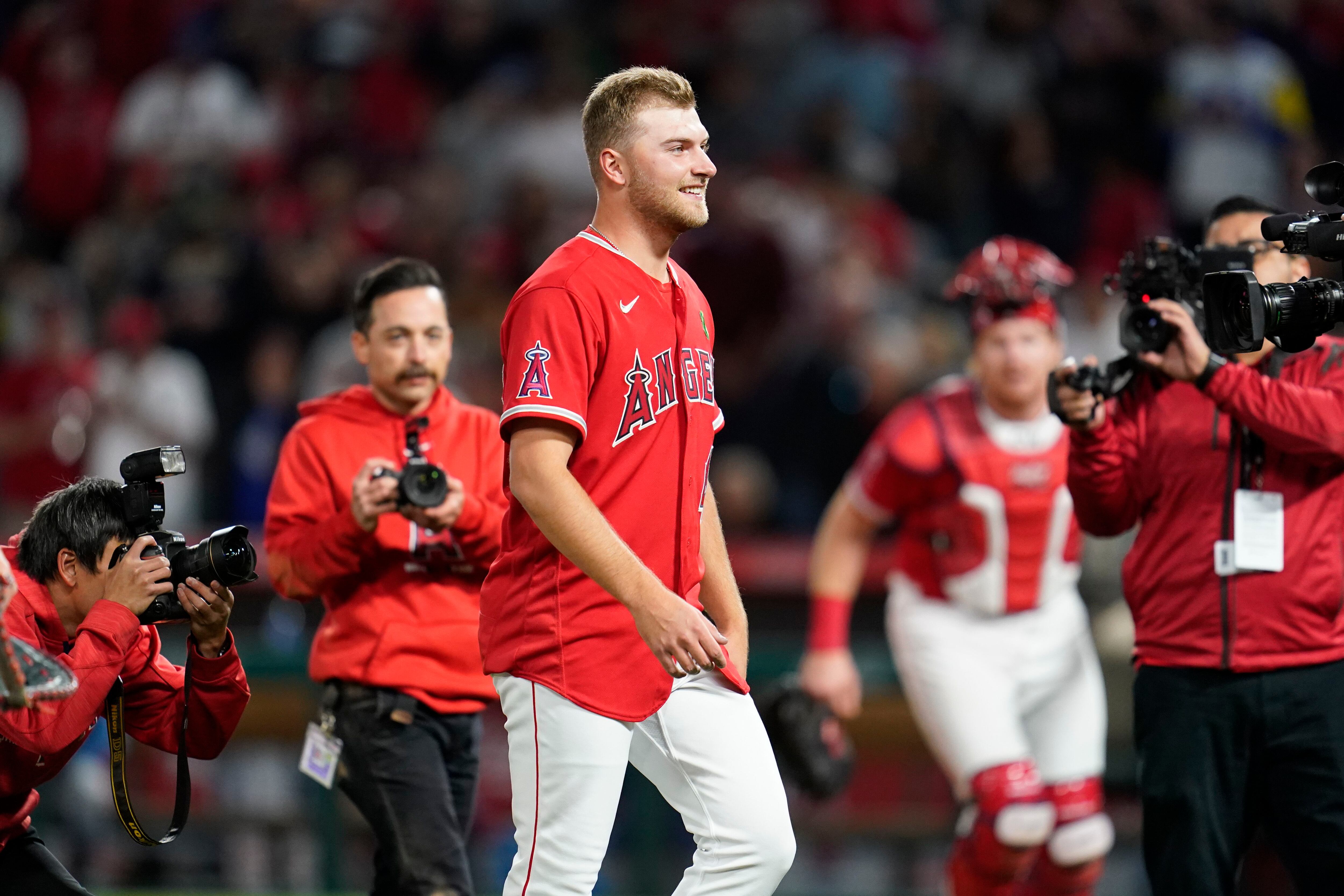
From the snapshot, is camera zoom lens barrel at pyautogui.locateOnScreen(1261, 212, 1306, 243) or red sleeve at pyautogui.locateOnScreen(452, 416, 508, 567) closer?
camera zoom lens barrel at pyautogui.locateOnScreen(1261, 212, 1306, 243)

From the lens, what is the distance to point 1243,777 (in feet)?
15.7

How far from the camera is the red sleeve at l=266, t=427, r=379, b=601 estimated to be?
505 centimetres

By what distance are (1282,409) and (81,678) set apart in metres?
3.16

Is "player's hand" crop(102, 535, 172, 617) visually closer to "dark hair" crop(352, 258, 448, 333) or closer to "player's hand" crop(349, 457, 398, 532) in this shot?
Result: "player's hand" crop(349, 457, 398, 532)

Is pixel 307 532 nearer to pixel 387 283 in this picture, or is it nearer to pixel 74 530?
pixel 387 283

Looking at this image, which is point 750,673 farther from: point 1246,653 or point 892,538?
point 1246,653

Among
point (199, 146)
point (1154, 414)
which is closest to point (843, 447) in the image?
point (1154, 414)

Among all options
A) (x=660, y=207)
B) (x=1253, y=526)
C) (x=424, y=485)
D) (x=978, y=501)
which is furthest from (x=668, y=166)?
(x=978, y=501)

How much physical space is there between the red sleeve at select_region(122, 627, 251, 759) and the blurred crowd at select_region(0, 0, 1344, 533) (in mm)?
5029

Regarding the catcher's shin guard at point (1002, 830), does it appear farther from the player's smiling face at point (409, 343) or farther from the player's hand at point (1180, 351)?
the player's smiling face at point (409, 343)

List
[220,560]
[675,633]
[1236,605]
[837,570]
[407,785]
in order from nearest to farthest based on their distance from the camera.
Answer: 1. [675,633]
2. [220,560]
3. [1236,605]
4. [407,785]
5. [837,570]

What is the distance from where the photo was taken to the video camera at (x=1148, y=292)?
4727 millimetres

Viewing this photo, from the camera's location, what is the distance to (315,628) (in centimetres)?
895

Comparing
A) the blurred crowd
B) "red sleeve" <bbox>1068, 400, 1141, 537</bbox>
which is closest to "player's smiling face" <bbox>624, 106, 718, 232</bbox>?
"red sleeve" <bbox>1068, 400, 1141, 537</bbox>
